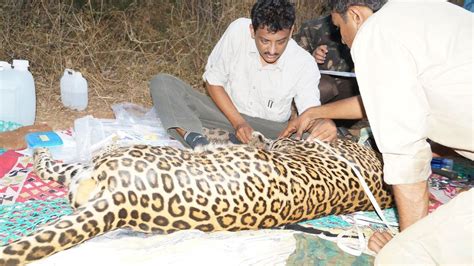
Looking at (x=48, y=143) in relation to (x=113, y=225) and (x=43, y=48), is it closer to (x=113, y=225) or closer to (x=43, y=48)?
(x=113, y=225)

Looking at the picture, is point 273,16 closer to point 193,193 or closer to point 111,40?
point 193,193

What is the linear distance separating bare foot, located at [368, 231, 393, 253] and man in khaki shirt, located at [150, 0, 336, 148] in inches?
53.1

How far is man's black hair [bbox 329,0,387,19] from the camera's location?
8.46 feet

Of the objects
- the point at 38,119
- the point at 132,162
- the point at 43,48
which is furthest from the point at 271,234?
the point at 43,48

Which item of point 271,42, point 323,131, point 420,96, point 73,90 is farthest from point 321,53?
point 420,96

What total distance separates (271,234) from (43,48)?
4.18 m

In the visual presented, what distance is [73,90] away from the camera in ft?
17.7

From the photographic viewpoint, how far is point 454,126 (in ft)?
7.95

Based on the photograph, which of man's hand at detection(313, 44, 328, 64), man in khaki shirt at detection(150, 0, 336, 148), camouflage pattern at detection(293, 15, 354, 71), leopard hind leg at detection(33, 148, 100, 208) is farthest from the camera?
camouflage pattern at detection(293, 15, 354, 71)

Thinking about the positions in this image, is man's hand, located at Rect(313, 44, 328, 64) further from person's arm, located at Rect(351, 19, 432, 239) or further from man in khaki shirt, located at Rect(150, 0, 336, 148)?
person's arm, located at Rect(351, 19, 432, 239)

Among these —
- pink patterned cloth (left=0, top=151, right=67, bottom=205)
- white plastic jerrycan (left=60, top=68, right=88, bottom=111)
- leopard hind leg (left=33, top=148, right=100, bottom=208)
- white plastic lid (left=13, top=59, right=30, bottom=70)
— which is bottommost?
pink patterned cloth (left=0, top=151, right=67, bottom=205)

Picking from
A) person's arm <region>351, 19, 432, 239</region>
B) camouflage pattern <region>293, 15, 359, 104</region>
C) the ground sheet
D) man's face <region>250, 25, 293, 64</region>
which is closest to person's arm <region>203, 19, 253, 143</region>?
man's face <region>250, 25, 293, 64</region>

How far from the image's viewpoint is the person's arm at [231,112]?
423 centimetres

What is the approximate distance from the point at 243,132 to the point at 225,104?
347 mm
